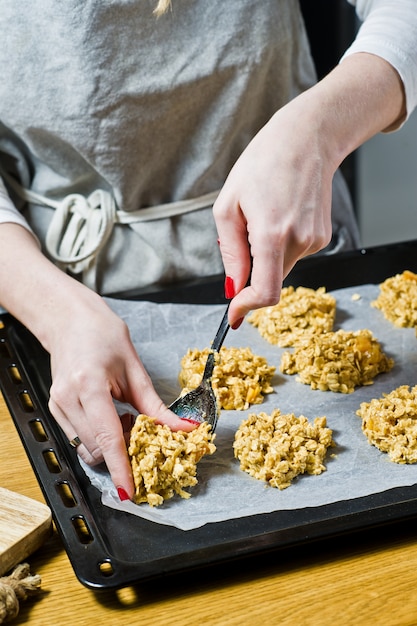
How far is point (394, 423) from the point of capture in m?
1.08

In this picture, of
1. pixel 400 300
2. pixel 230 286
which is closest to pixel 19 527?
pixel 230 286

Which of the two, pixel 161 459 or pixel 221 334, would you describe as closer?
pixel 161 459

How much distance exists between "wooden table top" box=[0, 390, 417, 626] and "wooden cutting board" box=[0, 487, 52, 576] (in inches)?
0.9

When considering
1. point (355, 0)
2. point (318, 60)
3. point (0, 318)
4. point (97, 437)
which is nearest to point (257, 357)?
point (97, 437)

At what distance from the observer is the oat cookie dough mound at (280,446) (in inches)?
39.4

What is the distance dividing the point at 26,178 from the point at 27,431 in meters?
0.54

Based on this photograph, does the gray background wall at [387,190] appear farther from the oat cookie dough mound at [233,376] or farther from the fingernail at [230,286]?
the fingernail at [230,286]

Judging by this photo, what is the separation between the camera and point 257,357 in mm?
1241

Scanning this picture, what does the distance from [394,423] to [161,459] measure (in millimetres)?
318

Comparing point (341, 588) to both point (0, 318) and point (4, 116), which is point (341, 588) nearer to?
point (0, 318)

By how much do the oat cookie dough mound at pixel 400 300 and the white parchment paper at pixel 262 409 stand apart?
16 mm

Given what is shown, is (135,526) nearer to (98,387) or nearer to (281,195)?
(98,387)

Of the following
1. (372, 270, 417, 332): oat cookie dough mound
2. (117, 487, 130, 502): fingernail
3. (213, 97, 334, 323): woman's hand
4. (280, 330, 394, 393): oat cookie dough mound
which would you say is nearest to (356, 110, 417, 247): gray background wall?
(372, 270, 417, 332): oat cookie dough mound

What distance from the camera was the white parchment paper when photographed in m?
0.97
